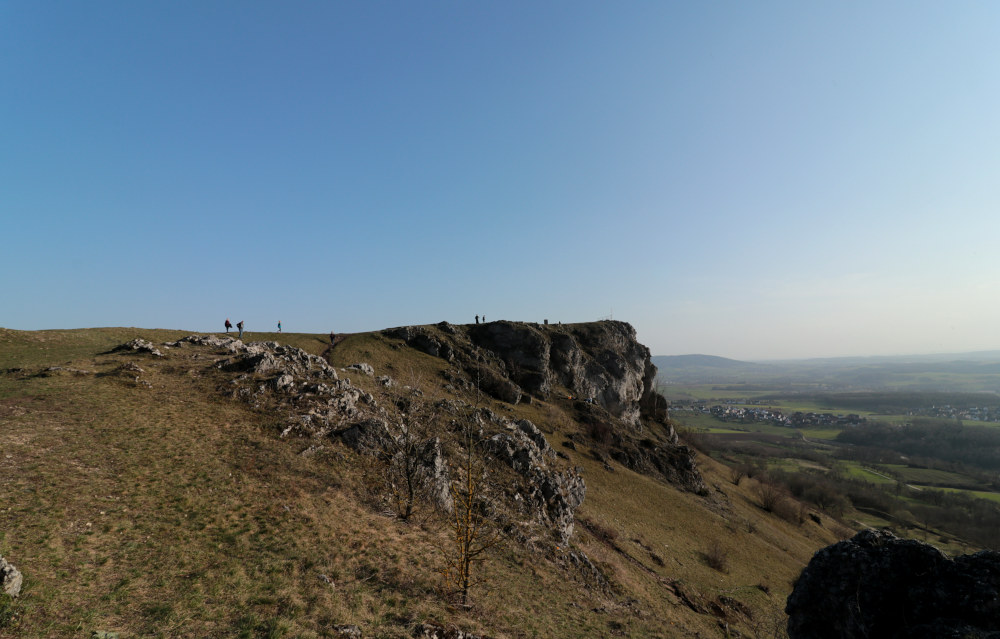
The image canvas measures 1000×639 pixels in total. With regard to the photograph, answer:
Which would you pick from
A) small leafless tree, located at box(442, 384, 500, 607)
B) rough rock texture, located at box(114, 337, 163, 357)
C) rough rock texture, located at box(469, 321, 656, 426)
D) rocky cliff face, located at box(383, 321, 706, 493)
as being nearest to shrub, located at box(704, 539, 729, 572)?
rocky cliff face, located at box(383, 321, 706, 493)

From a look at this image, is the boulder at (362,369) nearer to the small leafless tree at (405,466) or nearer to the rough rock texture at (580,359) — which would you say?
the small leafless tree at (405,466)

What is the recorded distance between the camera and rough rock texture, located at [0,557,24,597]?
10.8 meters

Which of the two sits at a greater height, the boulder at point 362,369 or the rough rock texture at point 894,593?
the boulder at point 362,369

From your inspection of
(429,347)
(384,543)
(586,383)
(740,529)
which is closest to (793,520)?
(740,529)

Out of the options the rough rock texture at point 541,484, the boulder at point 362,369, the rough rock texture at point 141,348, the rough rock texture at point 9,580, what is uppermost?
the rough rock texture at point 141,348

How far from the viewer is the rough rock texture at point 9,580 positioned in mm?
10766

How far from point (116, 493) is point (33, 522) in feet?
11.0

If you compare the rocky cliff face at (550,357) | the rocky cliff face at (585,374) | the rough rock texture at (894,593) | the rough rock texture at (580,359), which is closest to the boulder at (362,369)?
the rocky cliff face at (585,374)

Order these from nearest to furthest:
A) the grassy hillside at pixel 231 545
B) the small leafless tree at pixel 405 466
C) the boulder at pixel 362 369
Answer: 1. the grassy hillside at pixel 231 545
2. the small leafless tree at pixel 405 466
3. the boulder at pixel 362 369

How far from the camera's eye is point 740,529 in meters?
51.0

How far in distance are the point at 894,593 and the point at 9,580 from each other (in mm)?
25480

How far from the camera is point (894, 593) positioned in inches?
438

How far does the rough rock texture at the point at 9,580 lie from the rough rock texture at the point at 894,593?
23802 mm

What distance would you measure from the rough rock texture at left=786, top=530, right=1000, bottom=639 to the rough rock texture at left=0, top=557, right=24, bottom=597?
2380 centimetres
